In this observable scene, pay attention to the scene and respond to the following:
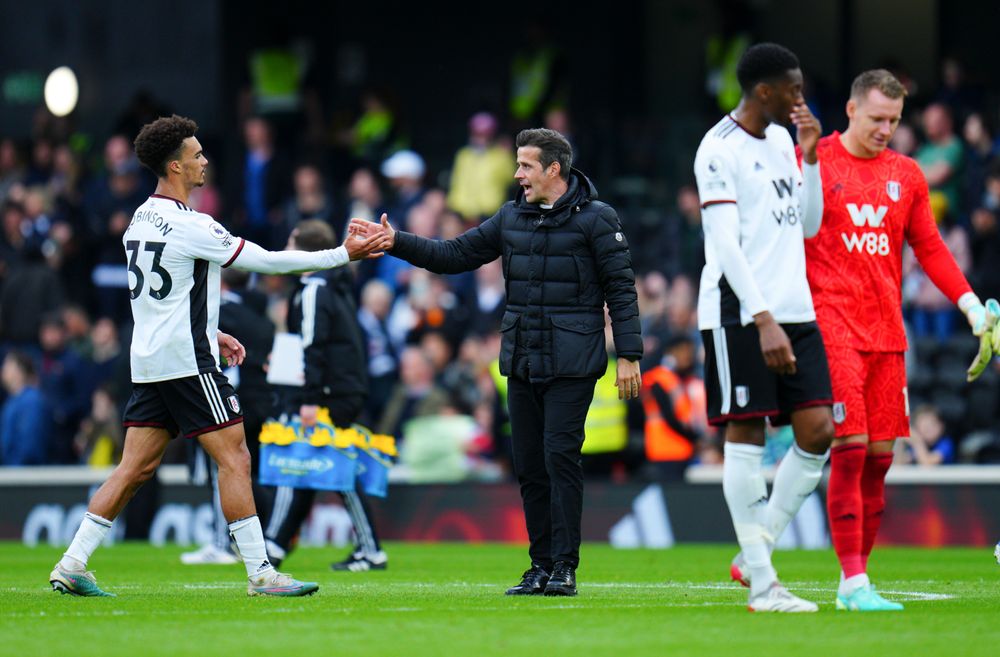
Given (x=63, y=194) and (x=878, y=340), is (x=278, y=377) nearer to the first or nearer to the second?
(x=878, y=340)

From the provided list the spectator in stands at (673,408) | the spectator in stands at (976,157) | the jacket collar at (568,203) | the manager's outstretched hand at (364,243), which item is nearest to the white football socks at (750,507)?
the jacket collar at (568,203)

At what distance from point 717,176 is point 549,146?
1577mm

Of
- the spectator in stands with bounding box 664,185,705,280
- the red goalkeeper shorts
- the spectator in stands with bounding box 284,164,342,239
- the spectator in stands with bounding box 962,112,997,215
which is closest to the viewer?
the red goalkeeper shorts

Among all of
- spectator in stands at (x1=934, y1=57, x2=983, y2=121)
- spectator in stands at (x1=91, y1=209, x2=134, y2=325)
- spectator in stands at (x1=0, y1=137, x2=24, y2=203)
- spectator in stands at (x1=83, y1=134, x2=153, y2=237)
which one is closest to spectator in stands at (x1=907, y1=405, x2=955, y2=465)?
spectator in stands at (x1=934, y1=57, x2=983, y2=121)

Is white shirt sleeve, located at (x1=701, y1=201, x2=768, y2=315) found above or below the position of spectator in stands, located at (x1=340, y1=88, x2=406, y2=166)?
below

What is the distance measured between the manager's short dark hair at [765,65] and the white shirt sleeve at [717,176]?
0.31m

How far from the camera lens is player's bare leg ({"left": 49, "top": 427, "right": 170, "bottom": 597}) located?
929 cm

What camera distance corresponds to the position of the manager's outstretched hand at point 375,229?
374 inches

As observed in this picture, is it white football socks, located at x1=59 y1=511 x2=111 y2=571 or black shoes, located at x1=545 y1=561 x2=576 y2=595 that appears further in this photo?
black shoes, located at x1=545 y1=561 x2=576 y2=595

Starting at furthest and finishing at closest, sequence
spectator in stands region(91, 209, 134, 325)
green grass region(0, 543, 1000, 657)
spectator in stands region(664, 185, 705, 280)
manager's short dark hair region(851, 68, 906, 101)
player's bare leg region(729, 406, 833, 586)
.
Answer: spectator in stands region(91, 209, 134, 325) < spectator in stands region(664, 185, 705, 280) < manager's short dark hair region(851, 68, 906, 101) < player's bare leg region(729, 406, 833, 586) < green grass region(0, 543, 1000, 657)

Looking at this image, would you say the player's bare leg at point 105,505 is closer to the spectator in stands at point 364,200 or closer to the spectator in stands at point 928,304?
the spectator in stands at point 928,304

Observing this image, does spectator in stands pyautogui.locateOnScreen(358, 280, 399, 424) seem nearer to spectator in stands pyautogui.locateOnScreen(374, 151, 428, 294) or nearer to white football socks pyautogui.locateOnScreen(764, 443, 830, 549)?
spectator in stands pyautogui.locateOnScreen(374, 151, 428, 294)

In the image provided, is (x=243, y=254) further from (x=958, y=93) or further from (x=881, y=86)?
(x=958, y=93)

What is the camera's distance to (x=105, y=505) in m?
9.33
